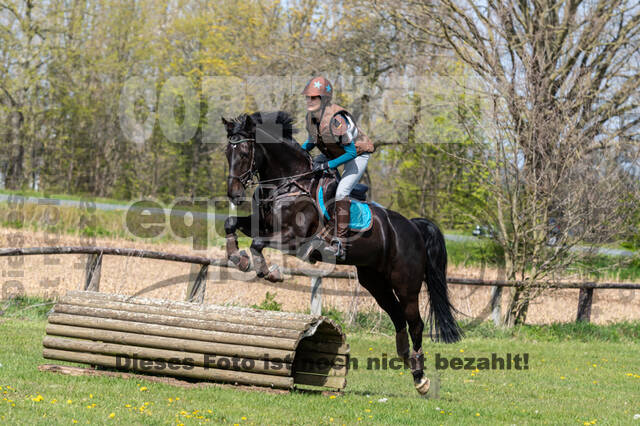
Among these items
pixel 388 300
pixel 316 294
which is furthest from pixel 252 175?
pixel 316 294

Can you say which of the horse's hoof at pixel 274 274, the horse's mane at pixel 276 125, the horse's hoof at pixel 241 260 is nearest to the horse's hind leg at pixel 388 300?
the horse's hoof at pixel 274 274

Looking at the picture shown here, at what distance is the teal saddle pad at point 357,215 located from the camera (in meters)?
6.37

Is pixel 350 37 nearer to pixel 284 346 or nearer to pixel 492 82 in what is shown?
pixel 492 82

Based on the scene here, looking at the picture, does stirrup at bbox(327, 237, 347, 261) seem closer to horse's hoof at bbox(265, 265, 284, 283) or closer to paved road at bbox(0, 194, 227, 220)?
horse's hoof at bbox(265, 265, 284, 283)

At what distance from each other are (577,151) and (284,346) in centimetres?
795

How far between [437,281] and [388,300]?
0.67 meters

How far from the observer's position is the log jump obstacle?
5570 millimetres

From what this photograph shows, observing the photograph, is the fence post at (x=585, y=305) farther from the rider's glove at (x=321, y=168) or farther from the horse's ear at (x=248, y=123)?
the horse's ear at (x=248, y=123)

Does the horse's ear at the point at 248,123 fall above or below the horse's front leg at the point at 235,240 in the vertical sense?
above

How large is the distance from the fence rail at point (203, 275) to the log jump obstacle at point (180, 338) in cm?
349

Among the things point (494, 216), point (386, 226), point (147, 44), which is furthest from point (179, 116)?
point (386, 226)

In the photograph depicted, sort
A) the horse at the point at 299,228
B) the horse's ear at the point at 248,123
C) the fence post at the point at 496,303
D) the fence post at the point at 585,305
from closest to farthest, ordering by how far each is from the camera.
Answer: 1. the horse at the point at 299,228
2. the horse's ear at the point at 248,123
3. the fence post at the point at 496,303
4. the fence post at the point at 585,305

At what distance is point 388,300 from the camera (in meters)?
7.29

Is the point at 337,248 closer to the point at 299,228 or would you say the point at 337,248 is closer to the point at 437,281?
the point at 299,228
